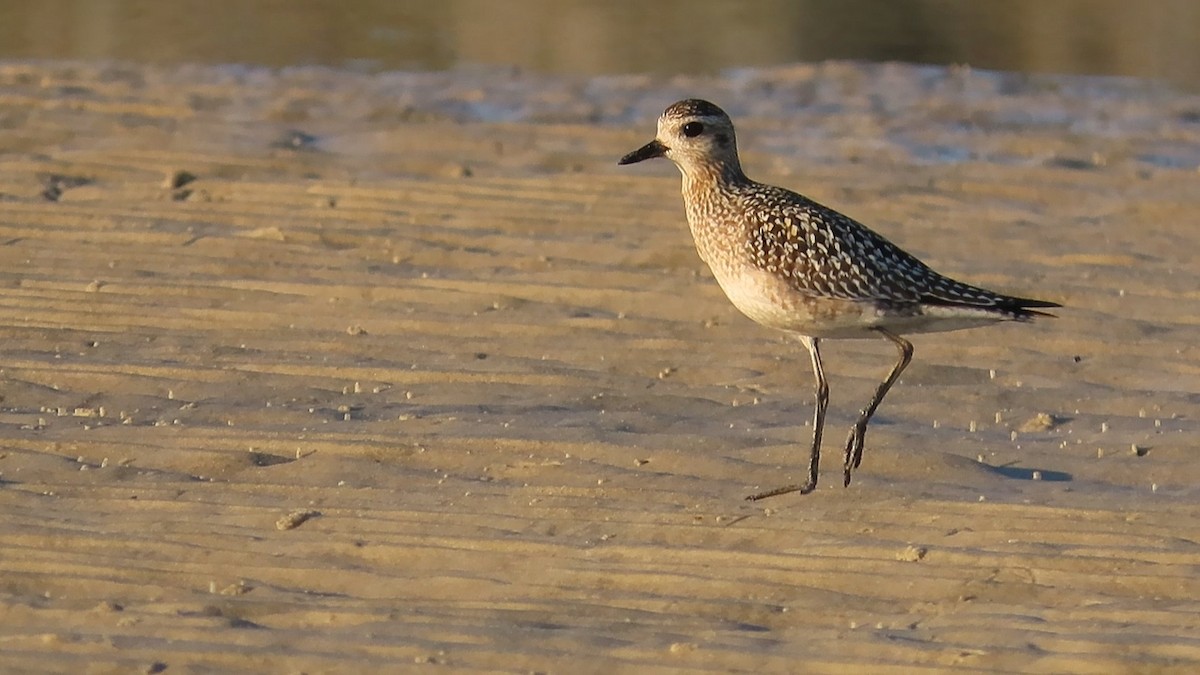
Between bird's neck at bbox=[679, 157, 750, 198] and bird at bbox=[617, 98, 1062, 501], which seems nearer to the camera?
bird at bbox=[617, 98, 1062, 501]

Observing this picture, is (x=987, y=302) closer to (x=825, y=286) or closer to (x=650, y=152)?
(x=825, y=286)

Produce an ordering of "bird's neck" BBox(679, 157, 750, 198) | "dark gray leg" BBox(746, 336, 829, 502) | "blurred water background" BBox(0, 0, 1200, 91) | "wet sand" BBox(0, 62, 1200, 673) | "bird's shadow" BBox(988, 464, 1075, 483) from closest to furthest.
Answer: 1. "wet sand" BBox(0, 62, 1200, 673)
2. "dark gray leg" BBox(746, 336, 829, 502)
3. "bird's shadow" BBox(988, 464, 1075, 483)
4. "bird's neck" BBox(679, 157, 750, 198)
5. "blurred water background" BBox(0, 0, 1200, 91)

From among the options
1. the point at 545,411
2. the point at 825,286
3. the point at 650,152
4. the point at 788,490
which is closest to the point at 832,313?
the point at 825,286

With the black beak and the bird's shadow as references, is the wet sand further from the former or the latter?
the black beak

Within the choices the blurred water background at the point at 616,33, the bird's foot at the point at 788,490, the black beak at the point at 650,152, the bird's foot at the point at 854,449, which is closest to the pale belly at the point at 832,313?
the bird's foot at the point at 854,449

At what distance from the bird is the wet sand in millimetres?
511

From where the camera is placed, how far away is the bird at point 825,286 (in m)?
6.85

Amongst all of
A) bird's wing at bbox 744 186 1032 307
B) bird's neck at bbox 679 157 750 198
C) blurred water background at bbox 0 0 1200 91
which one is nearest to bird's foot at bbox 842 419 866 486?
bird's wing at bbox 744 186 1032 307

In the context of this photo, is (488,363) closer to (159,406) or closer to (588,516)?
(159,406)

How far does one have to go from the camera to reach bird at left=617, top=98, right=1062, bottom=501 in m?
6.85

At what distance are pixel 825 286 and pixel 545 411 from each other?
145cm

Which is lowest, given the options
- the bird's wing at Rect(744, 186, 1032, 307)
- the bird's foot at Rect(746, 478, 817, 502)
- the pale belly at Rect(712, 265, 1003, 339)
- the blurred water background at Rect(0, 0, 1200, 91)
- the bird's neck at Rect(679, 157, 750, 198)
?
the bird's foot at Rect(746, 478, 817, 502)

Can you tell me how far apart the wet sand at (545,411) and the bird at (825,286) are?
0.51 meters

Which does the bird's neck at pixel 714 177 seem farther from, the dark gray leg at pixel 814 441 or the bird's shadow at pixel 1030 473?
the bird's shadow at pixel 1030 473
